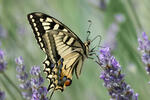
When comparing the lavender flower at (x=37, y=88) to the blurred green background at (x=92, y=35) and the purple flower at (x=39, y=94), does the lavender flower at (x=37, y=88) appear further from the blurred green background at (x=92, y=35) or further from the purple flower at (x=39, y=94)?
the blurred green background at (x=92, y=35)

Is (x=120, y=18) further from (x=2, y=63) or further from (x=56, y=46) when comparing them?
(x=2, y=63)

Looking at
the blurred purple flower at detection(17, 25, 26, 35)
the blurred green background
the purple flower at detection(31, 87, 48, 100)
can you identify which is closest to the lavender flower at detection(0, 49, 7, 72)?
the blurred green background

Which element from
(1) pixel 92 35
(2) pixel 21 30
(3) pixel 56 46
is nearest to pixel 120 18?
(1) pixel 92 35

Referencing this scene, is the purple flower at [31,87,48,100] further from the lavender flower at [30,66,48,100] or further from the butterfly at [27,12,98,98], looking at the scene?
the butterfly at [27,12,98,98]

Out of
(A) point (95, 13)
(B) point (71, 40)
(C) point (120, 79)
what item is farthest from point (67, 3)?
(C) point (120, 79)

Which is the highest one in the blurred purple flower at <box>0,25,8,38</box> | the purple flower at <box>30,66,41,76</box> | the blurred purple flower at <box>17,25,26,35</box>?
the purple flower at <box>30,66,41,76</box>

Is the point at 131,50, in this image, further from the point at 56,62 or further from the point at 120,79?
the point at 120,79
